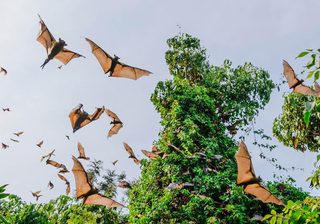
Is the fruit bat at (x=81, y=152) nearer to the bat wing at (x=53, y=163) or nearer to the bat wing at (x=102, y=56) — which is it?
the bat wing at (x=53, y=163)

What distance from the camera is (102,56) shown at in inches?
197

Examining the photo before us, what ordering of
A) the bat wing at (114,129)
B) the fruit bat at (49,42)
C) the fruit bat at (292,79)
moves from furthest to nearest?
the bat wing at (114,129), the fruit bat at (49,42), the fruit bat at (292,79)

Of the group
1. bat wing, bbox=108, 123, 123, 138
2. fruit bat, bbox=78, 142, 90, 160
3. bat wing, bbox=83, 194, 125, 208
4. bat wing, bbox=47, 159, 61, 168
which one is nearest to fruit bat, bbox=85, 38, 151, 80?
bat wing, bbox=83, 194, 125, 208

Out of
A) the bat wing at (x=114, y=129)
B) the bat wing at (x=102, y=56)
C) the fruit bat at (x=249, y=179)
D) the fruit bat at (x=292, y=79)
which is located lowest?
the fruit bat at (x=249, y=179)

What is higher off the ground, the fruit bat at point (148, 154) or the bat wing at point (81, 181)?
the fruit bat at point (148, 154)

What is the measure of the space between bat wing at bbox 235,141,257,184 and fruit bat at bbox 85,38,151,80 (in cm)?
227

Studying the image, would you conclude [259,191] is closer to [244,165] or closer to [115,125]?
[244,165]

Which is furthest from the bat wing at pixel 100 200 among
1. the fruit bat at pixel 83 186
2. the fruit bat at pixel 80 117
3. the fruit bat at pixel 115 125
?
the fruit bat at pixel 115 125

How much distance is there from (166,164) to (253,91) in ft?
23.9

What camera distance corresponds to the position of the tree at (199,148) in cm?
1171

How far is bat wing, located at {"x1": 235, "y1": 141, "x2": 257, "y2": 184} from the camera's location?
3.26 meters

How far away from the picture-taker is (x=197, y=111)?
49.8 ft

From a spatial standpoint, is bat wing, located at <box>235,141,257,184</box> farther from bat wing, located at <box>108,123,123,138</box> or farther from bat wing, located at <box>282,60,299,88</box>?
bat wing, located at <box>108,123,123,138</box>

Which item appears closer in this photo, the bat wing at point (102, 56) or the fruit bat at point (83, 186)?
the fruit bat at point (83, 186)
